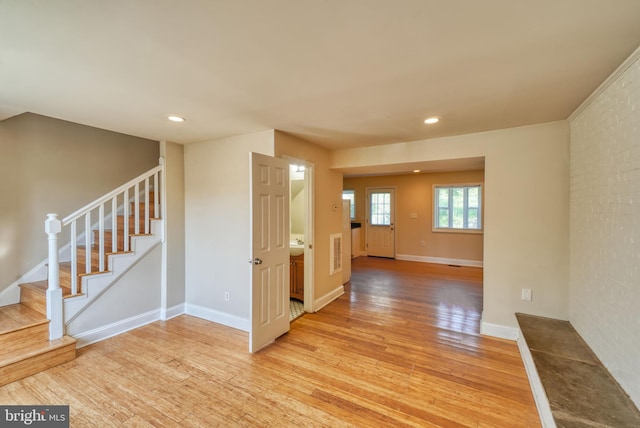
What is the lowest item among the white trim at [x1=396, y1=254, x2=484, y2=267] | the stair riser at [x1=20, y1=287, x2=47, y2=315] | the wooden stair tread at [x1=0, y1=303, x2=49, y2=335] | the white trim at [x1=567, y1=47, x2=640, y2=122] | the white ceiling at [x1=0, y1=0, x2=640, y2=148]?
the white trim at [x1=396, y1=254, x2=484, y2=267]

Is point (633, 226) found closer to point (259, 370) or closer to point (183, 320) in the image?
point (259, 370)

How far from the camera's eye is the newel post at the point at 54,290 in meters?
2.57

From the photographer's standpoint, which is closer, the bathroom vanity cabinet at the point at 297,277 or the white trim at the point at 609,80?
the white trim at the point at 609,80

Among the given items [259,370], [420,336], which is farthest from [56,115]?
[420,336]

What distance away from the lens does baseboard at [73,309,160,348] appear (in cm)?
281

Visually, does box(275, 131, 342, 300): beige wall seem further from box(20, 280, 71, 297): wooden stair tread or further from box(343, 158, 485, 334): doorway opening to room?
box(20, 280, 71, 297): wooden stair tread

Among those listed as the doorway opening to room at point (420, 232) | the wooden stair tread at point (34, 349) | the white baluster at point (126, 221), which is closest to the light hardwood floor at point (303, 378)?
the wooden stair tread at point (34, 349)

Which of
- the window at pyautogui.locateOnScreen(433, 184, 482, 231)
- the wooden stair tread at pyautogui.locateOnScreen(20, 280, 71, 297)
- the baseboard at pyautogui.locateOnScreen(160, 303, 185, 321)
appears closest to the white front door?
the baseboard at pyautogui.locateOnScreen(160, 303, 185, 321)

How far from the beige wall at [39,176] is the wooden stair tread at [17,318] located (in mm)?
330

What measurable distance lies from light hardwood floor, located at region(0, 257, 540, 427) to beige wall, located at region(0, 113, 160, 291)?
1501 mm

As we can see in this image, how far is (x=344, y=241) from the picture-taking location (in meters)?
4.85

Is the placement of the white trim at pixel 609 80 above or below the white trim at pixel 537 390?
above

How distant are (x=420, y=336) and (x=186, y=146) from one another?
384 cm

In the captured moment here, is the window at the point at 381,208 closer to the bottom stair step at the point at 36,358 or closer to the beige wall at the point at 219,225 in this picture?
the beige wall at the point at 219,225
